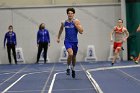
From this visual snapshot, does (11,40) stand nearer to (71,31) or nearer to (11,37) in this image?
(11,37)

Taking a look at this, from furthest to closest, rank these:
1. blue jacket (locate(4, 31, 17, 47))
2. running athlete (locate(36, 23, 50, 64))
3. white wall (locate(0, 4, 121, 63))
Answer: white wall (locate(0, 4, 121, 63)) → blue jacket (locate(4, 31, 17, 47)) → running athlete (locate(36, 23, 50, 64))

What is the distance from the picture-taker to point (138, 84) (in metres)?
9.75

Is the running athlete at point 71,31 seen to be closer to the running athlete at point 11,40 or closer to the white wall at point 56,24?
the running athlete at point 11,40

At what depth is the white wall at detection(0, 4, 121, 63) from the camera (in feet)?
76.5

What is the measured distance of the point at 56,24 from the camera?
23.5m

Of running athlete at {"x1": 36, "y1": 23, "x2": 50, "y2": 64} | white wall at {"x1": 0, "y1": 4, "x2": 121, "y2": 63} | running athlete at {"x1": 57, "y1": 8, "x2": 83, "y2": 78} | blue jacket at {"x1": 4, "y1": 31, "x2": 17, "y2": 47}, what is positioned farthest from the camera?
white wall at {"x1": 0, "y1": 4, "x2": 121, "y2": 63}

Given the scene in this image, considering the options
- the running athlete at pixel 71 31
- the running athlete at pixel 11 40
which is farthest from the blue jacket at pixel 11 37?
the running athlete at pixel 71 31

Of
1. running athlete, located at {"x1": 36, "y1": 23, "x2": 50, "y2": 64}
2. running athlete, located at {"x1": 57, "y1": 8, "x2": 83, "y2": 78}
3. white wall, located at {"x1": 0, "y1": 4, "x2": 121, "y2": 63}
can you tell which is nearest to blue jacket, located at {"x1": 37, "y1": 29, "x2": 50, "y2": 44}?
running athlete, located at {"x1": 36, "y1": 23, "x2": 50, "y2": 64}

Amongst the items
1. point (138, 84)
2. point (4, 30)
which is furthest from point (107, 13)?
point (138, 84)

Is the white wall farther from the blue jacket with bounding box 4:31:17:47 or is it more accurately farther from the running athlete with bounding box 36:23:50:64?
the running athlete with bounding box 36:23:50:64

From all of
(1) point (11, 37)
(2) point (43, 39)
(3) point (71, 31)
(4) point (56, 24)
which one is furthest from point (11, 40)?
(3) point (71, 31)

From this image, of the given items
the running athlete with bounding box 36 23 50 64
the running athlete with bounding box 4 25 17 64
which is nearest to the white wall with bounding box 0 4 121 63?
the running athlete with bounding box 4 25 17 64

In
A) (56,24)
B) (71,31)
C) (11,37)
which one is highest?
(56,24)

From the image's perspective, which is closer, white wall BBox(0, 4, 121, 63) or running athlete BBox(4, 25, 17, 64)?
running athlete BBox(4, 25, 17, 64)
